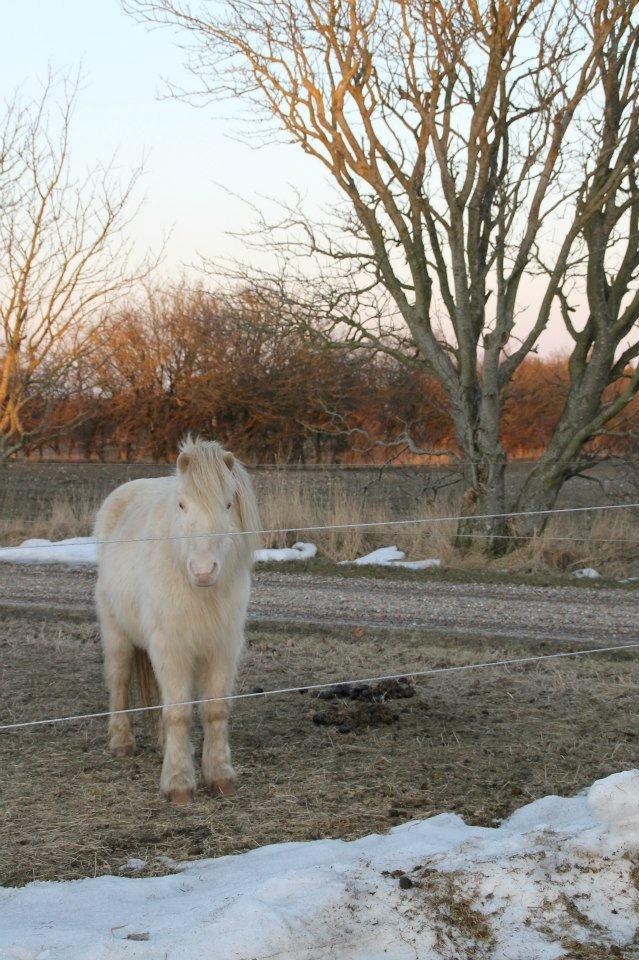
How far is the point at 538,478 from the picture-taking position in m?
13.7

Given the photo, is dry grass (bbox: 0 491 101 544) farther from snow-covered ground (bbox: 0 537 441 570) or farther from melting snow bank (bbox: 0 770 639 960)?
melting snow bank (bbox: 0 770 639 960)

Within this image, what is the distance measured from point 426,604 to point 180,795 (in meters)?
5.67

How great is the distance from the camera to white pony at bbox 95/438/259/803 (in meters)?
4.90

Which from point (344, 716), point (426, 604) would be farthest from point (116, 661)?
point (426, 604)

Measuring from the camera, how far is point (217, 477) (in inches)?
195

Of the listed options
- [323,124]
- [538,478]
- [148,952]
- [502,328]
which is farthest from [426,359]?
[148,952]

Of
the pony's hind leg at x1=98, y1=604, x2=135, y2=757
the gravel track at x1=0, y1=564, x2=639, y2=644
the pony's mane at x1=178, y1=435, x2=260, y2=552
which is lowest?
the gravel track at x1=0, y1=564, x2=639, y2=644

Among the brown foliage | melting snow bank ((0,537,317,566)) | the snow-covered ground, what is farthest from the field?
the brown foliage

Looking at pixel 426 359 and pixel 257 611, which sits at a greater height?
pixel 426 359

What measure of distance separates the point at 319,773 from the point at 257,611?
4.82m

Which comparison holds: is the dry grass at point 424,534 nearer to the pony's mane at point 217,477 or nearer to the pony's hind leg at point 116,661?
the pony's hind leg at point 116,661

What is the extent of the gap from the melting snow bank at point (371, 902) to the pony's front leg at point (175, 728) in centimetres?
97

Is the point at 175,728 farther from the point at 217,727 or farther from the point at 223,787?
the point at 223,787

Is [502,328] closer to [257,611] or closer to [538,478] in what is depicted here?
[538,478]
